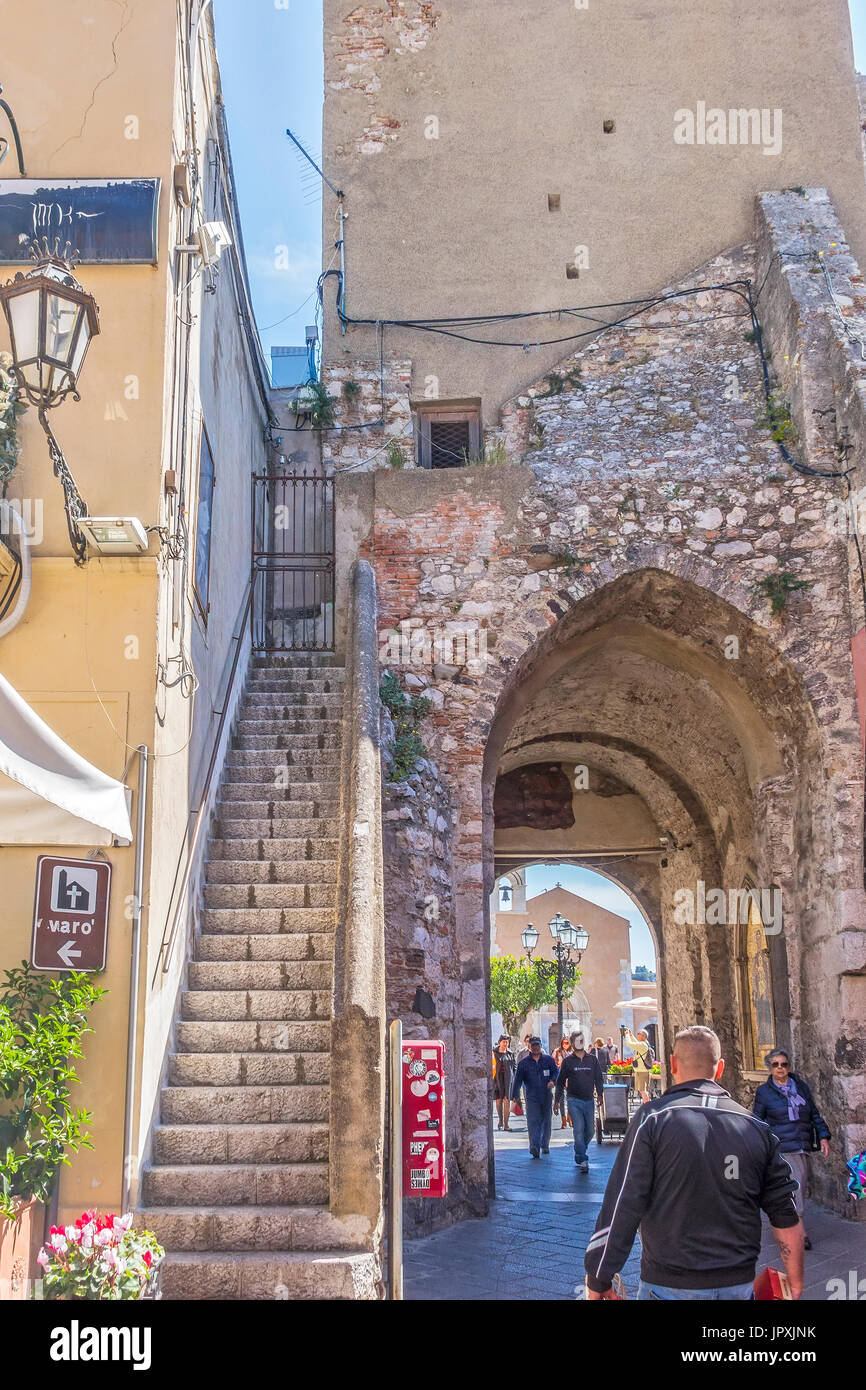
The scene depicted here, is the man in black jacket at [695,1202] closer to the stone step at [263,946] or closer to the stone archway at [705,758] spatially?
the stone step at [263,946]

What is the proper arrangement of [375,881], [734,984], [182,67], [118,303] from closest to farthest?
1. [375,881]
2. [118,303]
3. [182,67]
4. [734,984]

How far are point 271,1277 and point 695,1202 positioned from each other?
2.06 m

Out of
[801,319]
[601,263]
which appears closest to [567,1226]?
[801,319]

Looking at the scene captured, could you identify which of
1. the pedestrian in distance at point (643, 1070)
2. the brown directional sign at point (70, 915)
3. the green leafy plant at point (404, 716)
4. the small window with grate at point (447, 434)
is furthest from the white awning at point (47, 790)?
the pedestrian in distance at point (643, 1070)

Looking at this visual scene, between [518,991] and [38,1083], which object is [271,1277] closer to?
[38,1083]

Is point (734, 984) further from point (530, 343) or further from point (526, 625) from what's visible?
point (530, 343)

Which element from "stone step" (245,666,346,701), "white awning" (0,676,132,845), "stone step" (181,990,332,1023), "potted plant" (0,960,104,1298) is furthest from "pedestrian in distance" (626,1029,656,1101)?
"white awning" (0,676,132,845)

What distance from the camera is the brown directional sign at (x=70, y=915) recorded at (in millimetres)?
5191

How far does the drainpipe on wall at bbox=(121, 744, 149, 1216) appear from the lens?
16.8 feet

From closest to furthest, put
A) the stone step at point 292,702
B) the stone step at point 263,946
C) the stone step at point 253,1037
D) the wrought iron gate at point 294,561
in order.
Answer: the stone step at point 253,1037 → the stone step at point 263,946 → the stone step at point 292,702 → the wrought iron gate at point 294,561

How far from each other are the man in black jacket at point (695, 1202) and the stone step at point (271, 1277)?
5.23 ft

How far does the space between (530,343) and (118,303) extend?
5859 millimetres

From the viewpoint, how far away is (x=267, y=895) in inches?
268
